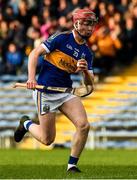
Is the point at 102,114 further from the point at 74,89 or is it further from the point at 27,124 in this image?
the point at 74,89

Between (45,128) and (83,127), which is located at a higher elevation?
(83,127)

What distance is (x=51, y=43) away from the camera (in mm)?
10844

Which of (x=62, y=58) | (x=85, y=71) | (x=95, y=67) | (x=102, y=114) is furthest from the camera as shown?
(x=95, y=67)

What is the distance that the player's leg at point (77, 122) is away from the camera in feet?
35.5

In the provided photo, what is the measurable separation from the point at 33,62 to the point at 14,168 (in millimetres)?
1784

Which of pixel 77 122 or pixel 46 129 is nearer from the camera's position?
pixel 77 122

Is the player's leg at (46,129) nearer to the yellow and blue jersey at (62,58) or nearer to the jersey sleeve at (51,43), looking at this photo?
the yellow and blue jersey at (62,58)


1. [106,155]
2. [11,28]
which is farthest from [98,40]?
[106,155]

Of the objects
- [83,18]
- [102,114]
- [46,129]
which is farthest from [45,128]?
[102,114]

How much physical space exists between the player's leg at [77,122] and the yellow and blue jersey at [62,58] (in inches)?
11.7

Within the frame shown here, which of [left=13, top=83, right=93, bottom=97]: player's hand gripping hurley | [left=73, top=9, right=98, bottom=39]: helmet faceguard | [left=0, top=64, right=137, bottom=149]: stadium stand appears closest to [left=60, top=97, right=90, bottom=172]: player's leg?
[left=13, top=83, right=93, bottom=97]: player's hand gripping hurley

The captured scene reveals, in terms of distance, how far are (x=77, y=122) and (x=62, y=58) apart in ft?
2.74

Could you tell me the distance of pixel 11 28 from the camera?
918 inches

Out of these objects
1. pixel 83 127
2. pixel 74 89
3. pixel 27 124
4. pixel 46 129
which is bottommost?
pixel 27 124
